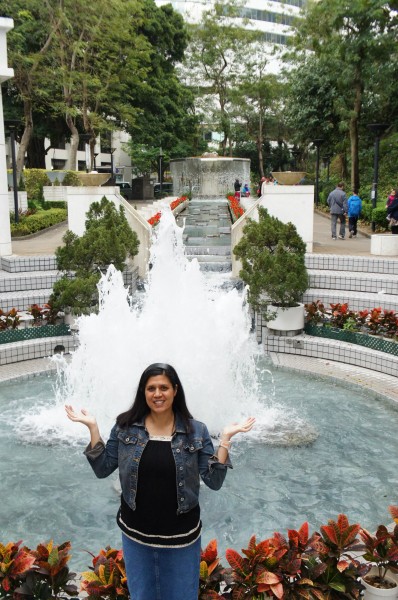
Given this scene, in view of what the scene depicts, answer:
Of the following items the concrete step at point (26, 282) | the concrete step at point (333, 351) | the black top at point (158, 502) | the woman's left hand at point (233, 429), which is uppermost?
the woman's left hand at point (233, 429)

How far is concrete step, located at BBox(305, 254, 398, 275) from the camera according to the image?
457 inches

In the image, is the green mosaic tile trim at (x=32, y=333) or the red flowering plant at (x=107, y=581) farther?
the green mosaic tile trim at (x=32, y=333)

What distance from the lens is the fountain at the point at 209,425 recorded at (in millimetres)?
4816

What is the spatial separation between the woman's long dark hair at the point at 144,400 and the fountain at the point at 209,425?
1.96m

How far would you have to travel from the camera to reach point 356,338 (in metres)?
8.92

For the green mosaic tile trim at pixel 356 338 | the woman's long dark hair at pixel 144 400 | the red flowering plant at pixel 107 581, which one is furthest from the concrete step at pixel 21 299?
the woman's long dark hair at pixel 144 400

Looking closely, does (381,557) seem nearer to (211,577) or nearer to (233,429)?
(211,577)

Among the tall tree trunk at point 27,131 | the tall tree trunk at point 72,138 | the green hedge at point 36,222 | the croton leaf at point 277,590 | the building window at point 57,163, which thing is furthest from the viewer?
the building window at point 57,163

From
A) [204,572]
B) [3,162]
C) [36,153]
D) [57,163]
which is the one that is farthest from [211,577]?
[57,163]

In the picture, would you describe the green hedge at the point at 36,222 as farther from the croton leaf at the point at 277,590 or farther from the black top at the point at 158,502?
the black top at the point at 158,502

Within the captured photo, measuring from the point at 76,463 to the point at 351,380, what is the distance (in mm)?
3919

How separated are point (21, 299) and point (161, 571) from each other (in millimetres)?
8570

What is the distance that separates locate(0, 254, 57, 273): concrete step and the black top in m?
10.1

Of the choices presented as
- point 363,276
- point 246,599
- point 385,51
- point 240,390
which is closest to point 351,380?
point 240,390
